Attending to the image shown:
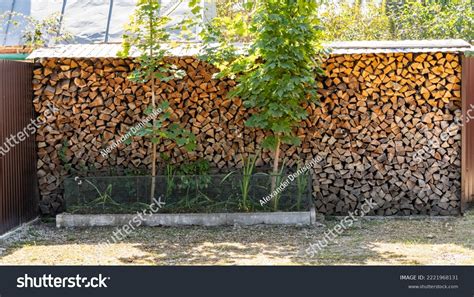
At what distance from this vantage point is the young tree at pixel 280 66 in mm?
7680

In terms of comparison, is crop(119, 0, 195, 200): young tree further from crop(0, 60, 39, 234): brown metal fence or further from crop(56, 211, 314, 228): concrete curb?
crop(0, 60, 39, 234): brown metal fence

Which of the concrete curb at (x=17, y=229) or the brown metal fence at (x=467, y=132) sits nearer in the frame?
the concrete curb at (x=17, y=229)

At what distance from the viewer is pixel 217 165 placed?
844 centimetres

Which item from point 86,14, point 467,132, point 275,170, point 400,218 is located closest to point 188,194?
point 275,170

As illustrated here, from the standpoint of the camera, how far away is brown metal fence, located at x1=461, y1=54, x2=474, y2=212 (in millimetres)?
8336

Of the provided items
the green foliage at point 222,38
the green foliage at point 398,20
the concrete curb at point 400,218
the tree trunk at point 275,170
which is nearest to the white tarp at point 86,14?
the green foliage at point 398,20

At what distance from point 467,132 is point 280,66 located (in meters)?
2.58

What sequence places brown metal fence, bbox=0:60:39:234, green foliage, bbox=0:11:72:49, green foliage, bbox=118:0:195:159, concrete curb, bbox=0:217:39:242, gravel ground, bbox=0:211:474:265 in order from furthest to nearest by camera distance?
green foliage, bbox=0:11:72:49 → green foliage, bbox=118:0:195:159 → brown metal fence, bbox=0:60:39:234 → concrete curb, bbox=0:217:39:242 → gravel ground, bbox=0:211:474:265

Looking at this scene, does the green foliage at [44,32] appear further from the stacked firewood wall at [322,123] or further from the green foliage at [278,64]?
the green foliage at [278,64]

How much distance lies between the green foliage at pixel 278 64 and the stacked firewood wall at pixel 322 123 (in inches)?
15.3

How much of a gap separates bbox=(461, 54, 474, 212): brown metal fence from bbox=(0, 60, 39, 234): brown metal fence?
5.06 m

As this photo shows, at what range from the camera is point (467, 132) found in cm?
855

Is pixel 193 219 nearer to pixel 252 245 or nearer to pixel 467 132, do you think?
pixel 252 245

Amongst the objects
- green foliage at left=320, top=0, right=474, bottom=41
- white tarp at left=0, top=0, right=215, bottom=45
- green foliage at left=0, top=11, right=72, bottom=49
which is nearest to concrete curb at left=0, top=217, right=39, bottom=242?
green foliage at left=0, top=11, right=72, bottom=49
